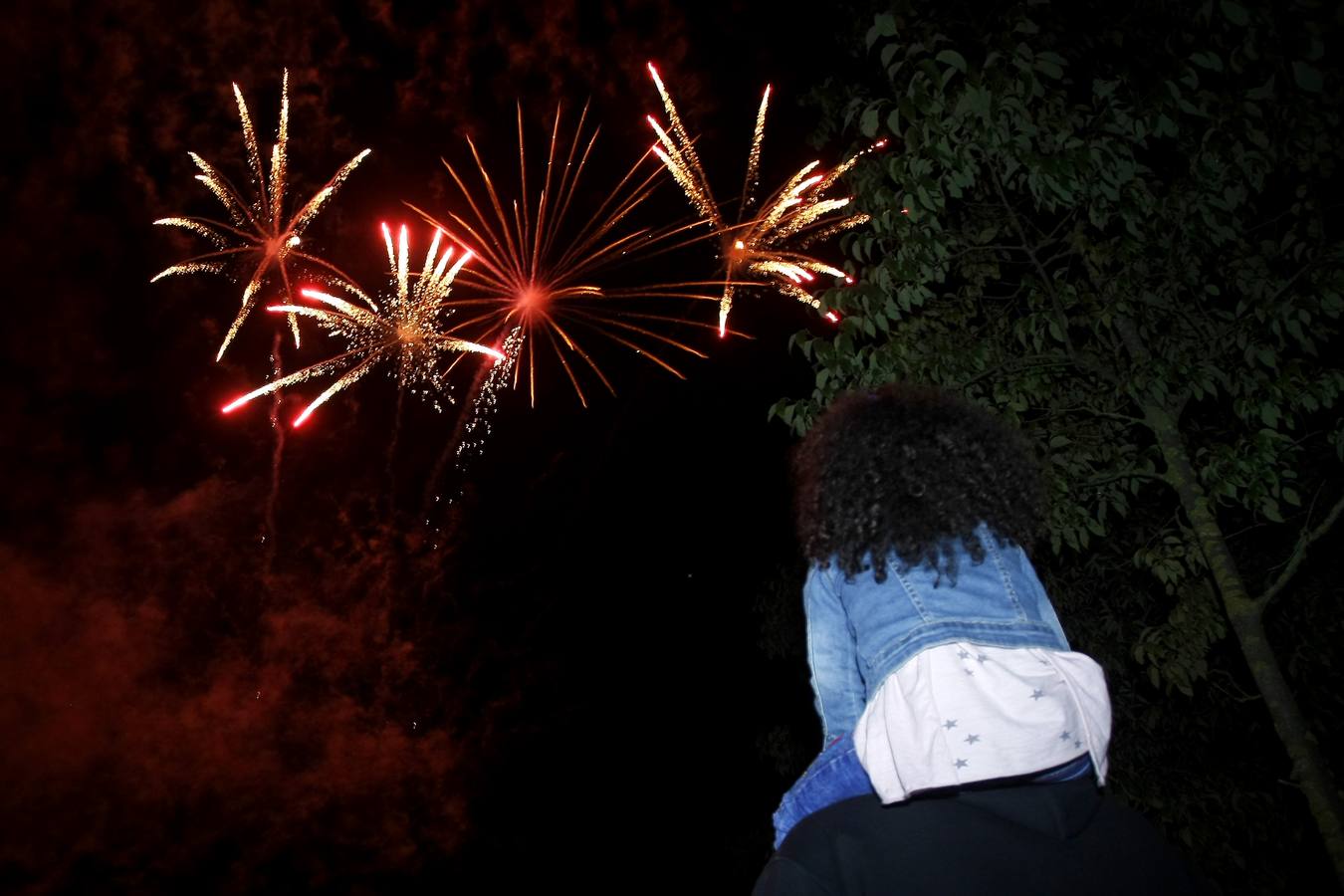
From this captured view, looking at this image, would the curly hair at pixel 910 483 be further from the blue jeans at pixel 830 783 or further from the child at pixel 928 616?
the blue jeans at pixel 830 783

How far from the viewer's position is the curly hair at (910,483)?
2154mm

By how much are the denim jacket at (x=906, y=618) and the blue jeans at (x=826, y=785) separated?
97mm

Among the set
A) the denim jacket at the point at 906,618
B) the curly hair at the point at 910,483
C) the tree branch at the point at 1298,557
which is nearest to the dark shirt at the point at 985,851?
the denim jacket at the point at 906,618

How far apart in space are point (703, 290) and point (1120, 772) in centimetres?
2766

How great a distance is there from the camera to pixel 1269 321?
13.7ft

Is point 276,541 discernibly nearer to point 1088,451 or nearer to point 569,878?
point 569,878

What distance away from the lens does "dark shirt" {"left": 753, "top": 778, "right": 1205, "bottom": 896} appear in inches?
70.2

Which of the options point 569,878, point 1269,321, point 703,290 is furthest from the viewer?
point 569,878

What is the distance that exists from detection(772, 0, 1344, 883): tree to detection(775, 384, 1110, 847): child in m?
2.16

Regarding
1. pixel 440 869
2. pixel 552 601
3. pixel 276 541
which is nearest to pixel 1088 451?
pixel 276 541

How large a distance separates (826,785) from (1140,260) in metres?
3.76

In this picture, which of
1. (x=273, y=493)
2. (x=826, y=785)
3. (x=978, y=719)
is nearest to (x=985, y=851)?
(x=978, y=719)

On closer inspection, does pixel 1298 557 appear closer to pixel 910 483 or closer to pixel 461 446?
pixel 910 483

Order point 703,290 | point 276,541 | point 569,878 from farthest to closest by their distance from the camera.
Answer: point 569,878 < point 703,290 < point 276,541
